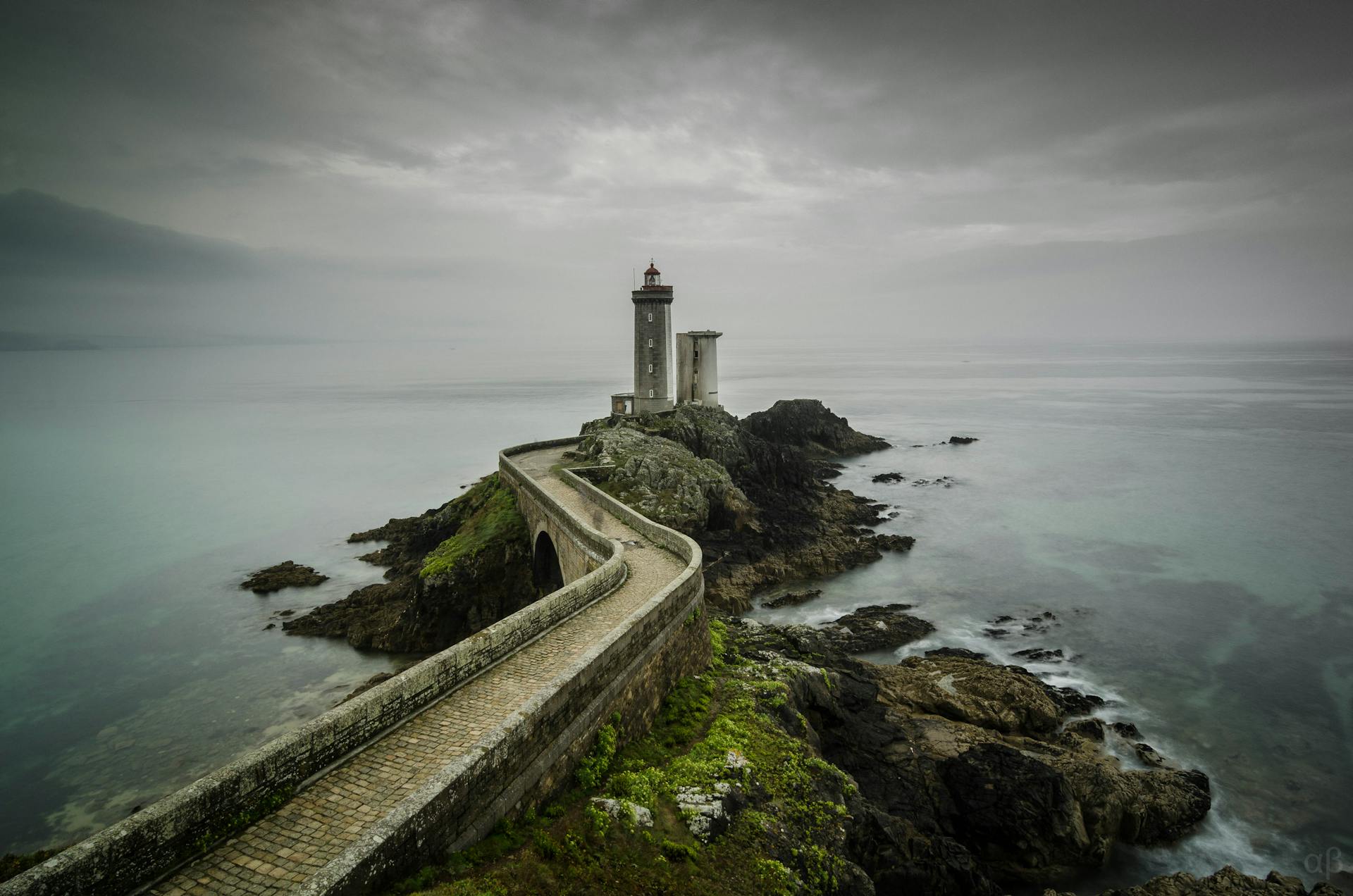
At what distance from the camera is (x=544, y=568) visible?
25656 millimetres

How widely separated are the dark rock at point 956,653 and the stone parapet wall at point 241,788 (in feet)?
53.9

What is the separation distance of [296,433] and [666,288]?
58741 millimetres

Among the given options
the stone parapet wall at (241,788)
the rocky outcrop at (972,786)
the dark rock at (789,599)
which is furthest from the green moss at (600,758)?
the dark rock at (789,599)

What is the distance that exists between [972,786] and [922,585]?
16.4m

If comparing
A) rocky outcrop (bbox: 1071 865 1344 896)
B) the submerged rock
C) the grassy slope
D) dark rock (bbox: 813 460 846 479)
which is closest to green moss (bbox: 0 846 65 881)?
the grassy slope

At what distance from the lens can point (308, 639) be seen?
25062mm

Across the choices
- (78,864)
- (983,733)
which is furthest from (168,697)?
(983,733)

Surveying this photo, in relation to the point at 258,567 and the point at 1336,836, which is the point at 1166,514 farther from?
the point at 258,567

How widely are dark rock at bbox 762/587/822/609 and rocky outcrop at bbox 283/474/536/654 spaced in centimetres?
977

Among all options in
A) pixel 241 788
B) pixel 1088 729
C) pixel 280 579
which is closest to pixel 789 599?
pixel 1088 729

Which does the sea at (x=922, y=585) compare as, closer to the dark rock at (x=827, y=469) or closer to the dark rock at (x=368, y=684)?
the dark rock at (x=368, y=684)

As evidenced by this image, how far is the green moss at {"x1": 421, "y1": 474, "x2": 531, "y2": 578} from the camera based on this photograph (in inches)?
996

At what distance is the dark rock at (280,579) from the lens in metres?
30.5

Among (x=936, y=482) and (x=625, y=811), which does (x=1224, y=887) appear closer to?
(x=625, y=811)
